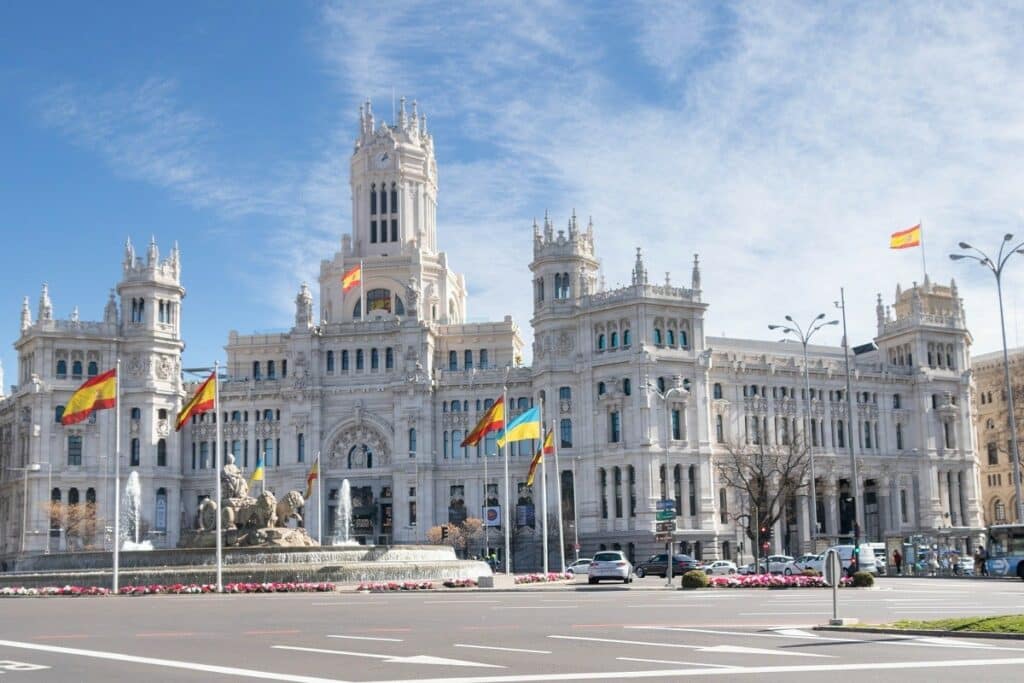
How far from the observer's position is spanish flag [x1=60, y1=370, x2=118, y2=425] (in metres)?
57.3

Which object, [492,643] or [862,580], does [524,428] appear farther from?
[492,643]

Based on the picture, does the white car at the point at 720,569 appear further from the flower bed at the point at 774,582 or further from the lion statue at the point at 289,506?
the lion statue at the point at 289,506

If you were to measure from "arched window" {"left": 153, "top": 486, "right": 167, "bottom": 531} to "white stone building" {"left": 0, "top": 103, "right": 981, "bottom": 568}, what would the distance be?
0.20m

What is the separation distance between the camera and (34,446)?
112875mm

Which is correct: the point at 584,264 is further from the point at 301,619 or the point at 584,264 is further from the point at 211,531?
the point at 301,619

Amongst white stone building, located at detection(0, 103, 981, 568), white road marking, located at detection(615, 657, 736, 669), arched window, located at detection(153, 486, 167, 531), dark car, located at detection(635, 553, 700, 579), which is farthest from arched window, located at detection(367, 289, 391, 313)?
white road marking, located at detection(615, 657, 736, 669)

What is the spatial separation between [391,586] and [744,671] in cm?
3579

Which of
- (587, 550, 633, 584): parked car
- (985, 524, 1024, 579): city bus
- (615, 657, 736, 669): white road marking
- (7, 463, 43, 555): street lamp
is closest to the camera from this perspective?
(615, 657, 736, 669): white road marking

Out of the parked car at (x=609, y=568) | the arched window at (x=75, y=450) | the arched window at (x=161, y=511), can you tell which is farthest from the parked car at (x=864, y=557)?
the arched window at (x=75, y=450)

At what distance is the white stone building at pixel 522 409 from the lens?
349 ft

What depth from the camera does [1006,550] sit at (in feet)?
206

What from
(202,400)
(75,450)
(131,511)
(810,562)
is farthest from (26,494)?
(810,562)

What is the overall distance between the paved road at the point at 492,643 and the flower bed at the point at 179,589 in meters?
10.4

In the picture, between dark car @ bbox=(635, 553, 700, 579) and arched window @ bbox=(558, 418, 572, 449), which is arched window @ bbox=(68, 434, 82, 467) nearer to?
arched window @ bbox=(558, 418, 572, 449)
